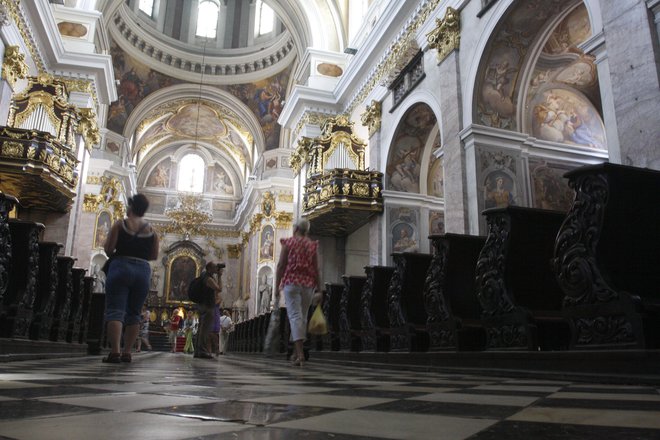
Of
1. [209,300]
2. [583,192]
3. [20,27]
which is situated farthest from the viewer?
[20,27]

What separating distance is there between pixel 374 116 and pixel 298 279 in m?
8.44

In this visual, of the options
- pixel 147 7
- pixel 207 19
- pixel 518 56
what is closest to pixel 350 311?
pixel 518 56

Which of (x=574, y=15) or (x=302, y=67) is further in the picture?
(x=302, y=67)

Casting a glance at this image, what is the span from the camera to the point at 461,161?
8.46 meters

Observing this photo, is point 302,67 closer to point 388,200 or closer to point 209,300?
point 388,200

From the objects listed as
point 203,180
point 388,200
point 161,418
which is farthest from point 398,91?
point 203,180

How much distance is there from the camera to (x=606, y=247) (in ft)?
9.57

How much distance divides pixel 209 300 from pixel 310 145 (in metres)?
8.01

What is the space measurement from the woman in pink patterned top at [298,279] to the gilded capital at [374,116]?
8.07 meters

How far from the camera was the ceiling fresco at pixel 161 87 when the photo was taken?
21297 mm

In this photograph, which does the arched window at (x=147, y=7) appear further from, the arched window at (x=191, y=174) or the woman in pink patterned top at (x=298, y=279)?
the woman in pink patterned top at (x=298, y=279)

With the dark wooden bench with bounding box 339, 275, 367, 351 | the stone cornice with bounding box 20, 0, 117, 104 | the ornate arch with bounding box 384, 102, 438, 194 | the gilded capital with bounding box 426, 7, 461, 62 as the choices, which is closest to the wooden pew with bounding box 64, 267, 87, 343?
the dark wooden bench with bounding box 339, 275, 367, 351

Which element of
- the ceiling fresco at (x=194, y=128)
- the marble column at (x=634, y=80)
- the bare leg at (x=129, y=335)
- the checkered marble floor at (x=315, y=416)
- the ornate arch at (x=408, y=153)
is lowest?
the checkered marble floor at (x=315, y=416)

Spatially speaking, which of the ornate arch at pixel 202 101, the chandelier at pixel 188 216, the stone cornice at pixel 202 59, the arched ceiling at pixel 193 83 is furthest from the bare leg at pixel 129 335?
the chandelier at pixel 188 216
